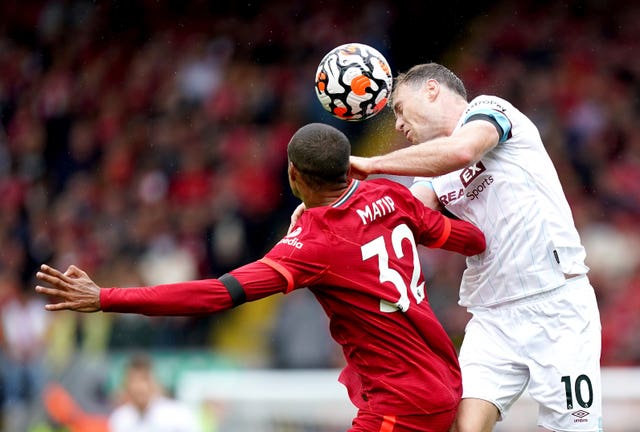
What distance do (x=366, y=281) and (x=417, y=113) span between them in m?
1.17

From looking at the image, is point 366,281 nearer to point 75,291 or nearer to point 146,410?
point 75,291

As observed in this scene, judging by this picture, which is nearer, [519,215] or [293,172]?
[293,172]

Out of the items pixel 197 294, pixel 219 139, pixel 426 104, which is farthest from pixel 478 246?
pixel 219 139

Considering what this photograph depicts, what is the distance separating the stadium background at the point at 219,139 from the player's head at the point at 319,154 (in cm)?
631

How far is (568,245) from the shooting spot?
5.29 meters

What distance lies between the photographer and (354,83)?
5309 millimetres

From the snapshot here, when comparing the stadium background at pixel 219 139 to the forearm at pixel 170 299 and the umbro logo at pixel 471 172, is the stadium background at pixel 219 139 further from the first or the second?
the forearm at pixel 170 299

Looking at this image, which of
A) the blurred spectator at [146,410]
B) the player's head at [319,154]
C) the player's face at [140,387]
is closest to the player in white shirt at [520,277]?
Answer: the player's head at [319,154]

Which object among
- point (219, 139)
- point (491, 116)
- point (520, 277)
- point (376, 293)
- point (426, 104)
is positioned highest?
point (219, 139)

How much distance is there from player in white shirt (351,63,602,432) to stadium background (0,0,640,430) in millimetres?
5430

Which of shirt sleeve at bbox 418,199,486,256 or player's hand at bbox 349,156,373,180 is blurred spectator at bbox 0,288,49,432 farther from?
player's hand at bbox 349,156,373,180

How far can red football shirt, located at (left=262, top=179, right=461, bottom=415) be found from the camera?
4.52 metres

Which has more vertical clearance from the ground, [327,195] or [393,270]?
[327,195]

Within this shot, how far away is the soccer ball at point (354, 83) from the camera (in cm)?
532
